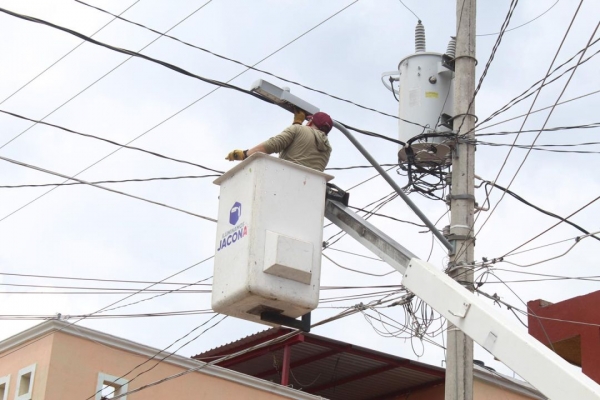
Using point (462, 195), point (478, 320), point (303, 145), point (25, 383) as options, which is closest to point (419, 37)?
point (462, 195)

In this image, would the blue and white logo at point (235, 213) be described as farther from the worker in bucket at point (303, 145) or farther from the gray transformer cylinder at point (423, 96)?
the gray transformer cylinder at point (423, 96)

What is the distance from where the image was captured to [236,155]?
9.25 metres

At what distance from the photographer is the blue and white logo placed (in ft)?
29.3

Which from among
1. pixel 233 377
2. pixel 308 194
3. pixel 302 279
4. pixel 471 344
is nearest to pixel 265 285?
pixel 302 279

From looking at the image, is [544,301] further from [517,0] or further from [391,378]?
[391,378]

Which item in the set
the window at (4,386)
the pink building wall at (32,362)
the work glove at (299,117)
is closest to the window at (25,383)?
the pink building wall at (32,362)

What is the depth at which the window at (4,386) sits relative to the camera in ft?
63.5

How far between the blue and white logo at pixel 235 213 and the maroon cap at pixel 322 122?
118 centimetres

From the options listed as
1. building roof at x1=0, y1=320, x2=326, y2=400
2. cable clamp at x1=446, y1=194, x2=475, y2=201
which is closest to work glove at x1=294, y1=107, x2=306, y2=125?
cable clamp at x1=446, y1=194, x2=475, y2=201

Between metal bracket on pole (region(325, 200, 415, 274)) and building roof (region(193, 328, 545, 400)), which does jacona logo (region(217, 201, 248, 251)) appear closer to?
metal bracket on pole (region(325, 200, 415, 274))

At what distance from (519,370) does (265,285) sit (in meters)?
1.95

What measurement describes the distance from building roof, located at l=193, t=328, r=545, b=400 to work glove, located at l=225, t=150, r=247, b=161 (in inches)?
524

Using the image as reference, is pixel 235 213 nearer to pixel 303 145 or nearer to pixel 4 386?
pixel 303 145

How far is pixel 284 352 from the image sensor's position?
2277 centimetres
